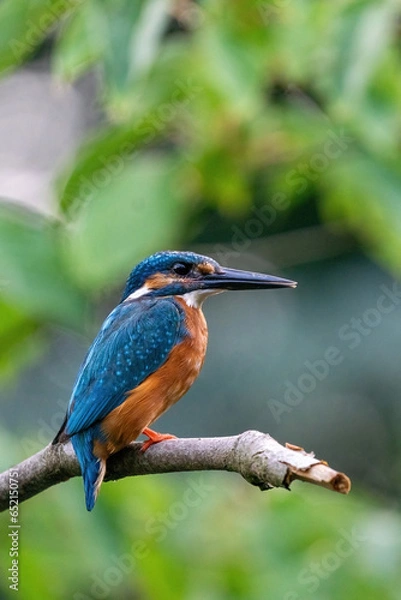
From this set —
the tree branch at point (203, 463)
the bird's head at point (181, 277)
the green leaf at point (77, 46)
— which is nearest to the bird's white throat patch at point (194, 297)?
the bird's head at point (181, 277)

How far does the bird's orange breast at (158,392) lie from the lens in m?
2.55

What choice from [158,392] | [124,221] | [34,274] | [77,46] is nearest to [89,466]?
[158,392]

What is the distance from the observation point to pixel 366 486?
636 cm

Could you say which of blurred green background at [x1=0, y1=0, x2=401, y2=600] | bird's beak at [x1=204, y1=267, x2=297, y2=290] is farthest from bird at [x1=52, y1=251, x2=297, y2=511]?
blurred green background at [x1=0, y1=0, x2=401, y2=600]

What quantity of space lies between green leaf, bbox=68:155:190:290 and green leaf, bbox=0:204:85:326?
0.18ft

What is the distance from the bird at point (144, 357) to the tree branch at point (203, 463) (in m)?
0.05

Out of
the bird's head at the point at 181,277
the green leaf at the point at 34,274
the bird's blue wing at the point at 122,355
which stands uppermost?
the green leaf at the point at 34,274

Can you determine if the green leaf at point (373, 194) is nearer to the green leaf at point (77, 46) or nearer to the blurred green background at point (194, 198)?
the blurred green background at point (194, 198)

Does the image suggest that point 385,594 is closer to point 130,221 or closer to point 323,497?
point 323,497

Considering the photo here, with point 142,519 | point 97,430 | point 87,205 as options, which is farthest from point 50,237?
point 142,519

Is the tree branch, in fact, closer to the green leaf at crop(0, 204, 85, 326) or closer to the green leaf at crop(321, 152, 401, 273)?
the green leaf at crop(0, 204, 85, 326)

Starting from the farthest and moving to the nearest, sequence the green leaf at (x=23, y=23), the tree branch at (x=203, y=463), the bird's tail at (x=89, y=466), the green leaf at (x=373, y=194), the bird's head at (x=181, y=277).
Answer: the bird's head at (x=181, y=277) → the green leaf at (x=373, y=194) → the green leaf at (x=23, y=23) → the bird's tail at (x=89, y=466) → the tree branch at (x=203, y=463)

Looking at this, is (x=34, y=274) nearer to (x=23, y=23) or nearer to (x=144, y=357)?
(x=144, y=357)

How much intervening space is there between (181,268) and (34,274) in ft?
1.90
